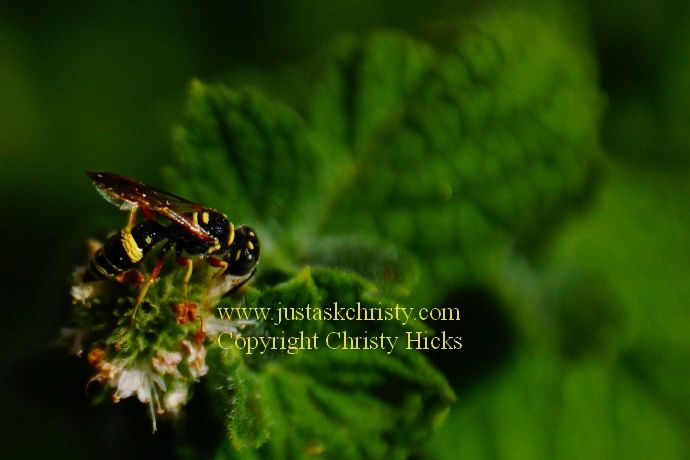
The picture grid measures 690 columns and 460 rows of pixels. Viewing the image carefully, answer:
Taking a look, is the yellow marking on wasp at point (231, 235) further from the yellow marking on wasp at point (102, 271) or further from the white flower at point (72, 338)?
the white flower at point (72, 338)

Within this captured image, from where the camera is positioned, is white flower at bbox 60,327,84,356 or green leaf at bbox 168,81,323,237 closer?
white flower at bbox 60,327,84,356

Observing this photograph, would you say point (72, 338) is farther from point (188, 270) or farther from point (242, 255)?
point (242, 255)

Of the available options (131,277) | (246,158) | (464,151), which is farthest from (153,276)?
(464,151)


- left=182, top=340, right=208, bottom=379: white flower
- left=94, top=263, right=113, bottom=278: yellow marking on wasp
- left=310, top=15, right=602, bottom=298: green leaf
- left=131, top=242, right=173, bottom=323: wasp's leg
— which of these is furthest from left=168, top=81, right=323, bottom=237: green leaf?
left=182, top=340, right=208, bottom=379: white flower

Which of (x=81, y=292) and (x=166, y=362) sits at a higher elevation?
(x=81, y=292)

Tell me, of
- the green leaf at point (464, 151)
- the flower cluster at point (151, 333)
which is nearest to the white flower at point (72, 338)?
the flower cluster at point (151, 333)

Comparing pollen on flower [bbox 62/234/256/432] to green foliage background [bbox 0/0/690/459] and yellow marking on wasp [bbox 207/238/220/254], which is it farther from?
green foliage background [bbox 0/0/690/459]
